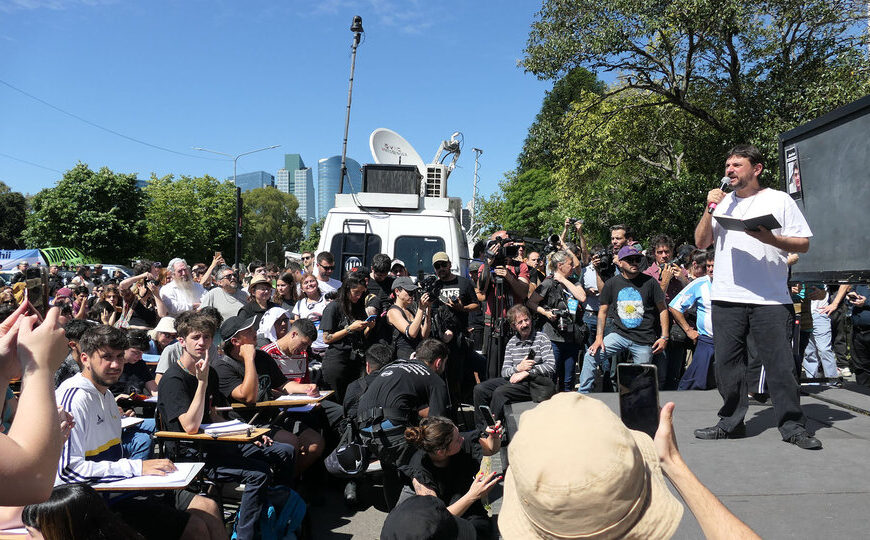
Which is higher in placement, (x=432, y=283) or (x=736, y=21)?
(x=736, y=21)

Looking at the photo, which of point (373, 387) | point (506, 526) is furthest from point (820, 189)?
point (506, 526)

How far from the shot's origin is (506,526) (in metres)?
1.41

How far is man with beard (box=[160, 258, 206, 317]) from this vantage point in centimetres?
820

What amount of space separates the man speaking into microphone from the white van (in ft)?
15.5

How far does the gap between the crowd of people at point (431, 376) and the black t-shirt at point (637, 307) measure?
19 mm

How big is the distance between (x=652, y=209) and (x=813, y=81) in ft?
19.6

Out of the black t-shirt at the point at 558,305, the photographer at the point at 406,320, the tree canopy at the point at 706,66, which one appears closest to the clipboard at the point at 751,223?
the photographer at the point at 406,320

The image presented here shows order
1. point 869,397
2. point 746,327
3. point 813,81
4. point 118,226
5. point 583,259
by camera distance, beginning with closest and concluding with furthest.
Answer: point 746,327 → point 869,397 → point 583,259 → point 813,81 → point 118,226

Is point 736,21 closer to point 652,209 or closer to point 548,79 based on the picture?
point 548,79

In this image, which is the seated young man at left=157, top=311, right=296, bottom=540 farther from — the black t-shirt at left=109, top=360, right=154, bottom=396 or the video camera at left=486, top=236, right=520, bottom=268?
the video camera at left=486, top=236, right=520, bottom=268

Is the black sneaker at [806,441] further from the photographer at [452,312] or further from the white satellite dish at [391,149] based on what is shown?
the white satellite dish at [391,149]

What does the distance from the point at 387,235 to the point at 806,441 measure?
19.3 feet

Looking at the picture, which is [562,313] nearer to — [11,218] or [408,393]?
[408,393]

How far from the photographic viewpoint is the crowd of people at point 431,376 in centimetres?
144
